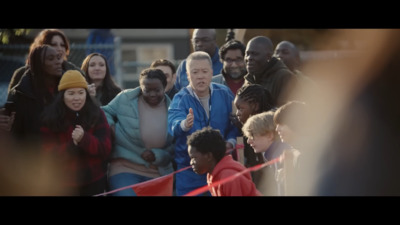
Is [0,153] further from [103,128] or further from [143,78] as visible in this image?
[143,78]

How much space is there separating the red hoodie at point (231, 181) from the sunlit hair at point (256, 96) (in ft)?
1.68

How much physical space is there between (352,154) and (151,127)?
5.76 ft

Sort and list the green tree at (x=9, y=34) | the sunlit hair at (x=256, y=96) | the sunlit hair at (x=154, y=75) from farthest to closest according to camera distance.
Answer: the green tree at (x=9, y=34) < the sunlit hair at (x=154, y=75) < the sunlit hair at (x=256, y=96)

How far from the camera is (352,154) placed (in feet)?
20.7

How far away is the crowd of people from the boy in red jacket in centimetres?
3

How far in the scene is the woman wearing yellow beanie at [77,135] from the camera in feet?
20.8

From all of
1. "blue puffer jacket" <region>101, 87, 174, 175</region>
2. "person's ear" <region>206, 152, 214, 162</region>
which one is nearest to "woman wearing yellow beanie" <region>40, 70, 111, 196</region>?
"blue puffer jacket" <region>101, 87, 174, 175</region>

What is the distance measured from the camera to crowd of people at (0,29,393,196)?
629cm

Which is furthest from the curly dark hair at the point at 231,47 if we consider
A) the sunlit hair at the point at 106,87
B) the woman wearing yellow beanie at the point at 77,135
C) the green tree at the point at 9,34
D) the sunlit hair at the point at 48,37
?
the green tree at the point at 9,34

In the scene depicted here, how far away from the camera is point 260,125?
599 centimetres

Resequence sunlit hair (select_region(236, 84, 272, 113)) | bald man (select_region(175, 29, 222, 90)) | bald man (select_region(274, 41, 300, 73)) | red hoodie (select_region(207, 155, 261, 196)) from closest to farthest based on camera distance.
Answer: red hoodie (select_region(207, 155, 261, 196)), sunlit hair (select_region(236, 84, 272, 113)), bald man (select_region(175, 29, 222, 90)), bald man (select_region(274, 41, 300, 73))

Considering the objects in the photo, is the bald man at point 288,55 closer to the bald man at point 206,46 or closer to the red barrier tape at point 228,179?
the bald man at point 206,46

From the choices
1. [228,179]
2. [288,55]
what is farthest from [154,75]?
[288,55]

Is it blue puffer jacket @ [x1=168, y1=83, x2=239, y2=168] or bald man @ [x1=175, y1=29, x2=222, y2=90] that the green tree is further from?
blue puffer jacket @ [x1=168, y1=83, x2=239, y2=168]
